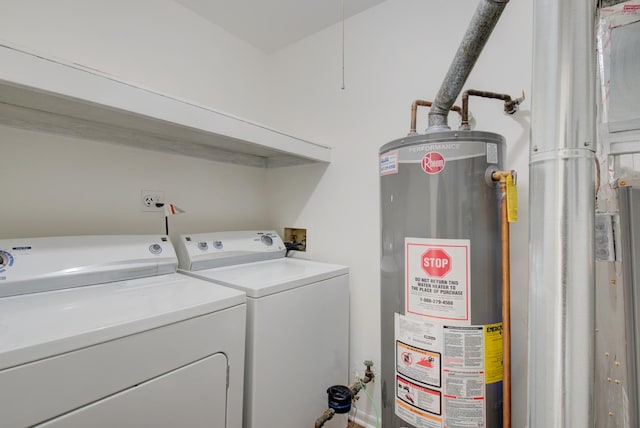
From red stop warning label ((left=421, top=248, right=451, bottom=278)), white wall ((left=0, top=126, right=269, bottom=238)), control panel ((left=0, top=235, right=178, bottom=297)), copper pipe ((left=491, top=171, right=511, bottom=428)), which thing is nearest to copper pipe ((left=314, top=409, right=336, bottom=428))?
copper pipe ((left=491, top=171, right=511, bottom=428))

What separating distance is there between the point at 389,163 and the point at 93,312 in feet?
3.43

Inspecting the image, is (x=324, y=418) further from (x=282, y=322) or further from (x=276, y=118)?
(x=276, y=118)

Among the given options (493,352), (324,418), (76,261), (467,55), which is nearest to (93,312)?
(76,261)

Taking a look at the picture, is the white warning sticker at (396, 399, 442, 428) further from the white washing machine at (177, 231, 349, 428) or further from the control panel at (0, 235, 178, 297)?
the control panel at (0, 235, 178, 297)

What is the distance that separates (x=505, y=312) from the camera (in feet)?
2.86

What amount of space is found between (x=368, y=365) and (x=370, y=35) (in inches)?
73.9

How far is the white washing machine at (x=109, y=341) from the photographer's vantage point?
0.60m

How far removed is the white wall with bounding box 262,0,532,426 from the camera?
1150 millimetres

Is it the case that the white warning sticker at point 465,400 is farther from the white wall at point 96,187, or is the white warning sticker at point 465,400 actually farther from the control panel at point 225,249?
the white wall at point 96,187

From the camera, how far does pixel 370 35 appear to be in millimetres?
1586

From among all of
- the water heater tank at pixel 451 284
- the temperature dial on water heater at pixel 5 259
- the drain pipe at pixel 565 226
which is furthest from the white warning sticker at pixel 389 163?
the temperature dial on water heater at pixel 5 259

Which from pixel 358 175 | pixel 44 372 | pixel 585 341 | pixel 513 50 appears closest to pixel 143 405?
pixel 44 372

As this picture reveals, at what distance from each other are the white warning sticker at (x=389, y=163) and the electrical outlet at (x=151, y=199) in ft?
4.09

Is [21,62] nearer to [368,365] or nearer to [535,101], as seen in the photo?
[535,101]
